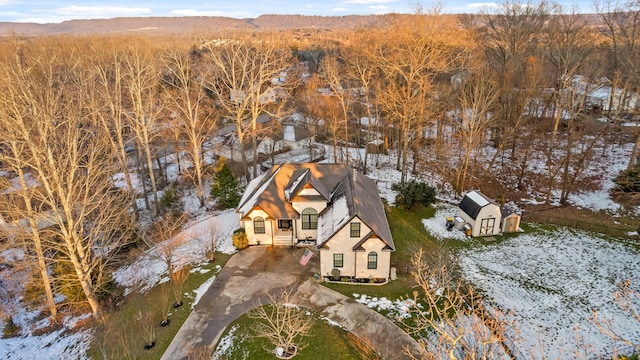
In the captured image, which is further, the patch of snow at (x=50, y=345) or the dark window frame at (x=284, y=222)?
the dark window frame at (x=284, y=222)

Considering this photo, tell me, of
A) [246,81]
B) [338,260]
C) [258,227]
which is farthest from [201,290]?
[246,81]

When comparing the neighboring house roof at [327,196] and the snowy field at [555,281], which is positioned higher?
the neighboring house roof at [327,196]

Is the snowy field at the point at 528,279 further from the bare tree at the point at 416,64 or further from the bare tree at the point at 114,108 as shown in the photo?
the bare tree at the point at 416,64

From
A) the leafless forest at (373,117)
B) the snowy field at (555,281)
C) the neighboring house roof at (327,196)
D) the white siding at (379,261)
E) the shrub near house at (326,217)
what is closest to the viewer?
the snowy field at (555,281)

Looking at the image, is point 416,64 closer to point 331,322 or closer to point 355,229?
point 355,229

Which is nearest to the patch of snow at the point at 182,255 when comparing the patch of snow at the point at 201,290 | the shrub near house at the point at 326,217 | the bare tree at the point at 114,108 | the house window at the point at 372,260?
Answer: the shrub near house at the point at 326,217

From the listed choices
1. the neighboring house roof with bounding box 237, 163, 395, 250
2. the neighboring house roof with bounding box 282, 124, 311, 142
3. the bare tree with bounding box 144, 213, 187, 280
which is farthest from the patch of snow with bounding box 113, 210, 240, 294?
the neighboring house roof with bounding box 282, 124, 311, 142

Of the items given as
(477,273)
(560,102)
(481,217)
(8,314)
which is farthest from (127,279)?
(560,102)
